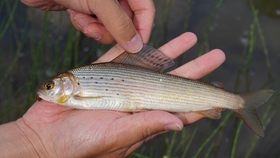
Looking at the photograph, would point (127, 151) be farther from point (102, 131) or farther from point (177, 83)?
point (177, 83)

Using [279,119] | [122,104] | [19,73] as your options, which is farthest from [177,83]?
[19,73]

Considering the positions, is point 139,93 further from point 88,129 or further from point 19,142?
point 19,142

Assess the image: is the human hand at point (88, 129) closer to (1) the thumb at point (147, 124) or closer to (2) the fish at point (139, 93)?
(1) the thumb at point (147, 124)

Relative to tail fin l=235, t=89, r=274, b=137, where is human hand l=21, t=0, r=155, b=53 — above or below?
above

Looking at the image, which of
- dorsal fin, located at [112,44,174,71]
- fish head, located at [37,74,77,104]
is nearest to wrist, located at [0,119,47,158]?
fish head, located at [37,74,77,104]

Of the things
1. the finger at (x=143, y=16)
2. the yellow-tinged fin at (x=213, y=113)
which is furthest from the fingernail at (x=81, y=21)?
the yellow-tinged fin at (x=213, y=113)

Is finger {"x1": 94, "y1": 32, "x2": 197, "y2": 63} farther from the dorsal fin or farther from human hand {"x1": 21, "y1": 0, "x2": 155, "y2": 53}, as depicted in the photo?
the dorsal fin

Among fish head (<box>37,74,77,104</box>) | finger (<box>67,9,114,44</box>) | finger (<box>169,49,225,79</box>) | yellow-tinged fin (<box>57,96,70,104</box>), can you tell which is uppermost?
finger (<box>67,9,114,44</box>)

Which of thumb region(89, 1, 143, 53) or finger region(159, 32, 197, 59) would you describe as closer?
thumb region(89, 1, 143, 53)
